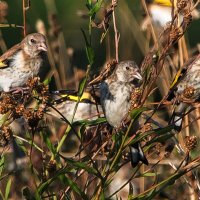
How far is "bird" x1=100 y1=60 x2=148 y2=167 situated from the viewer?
3461 mm

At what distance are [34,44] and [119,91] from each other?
2.72 feet

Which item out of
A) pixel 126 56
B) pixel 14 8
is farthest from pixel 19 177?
pixel 14 8

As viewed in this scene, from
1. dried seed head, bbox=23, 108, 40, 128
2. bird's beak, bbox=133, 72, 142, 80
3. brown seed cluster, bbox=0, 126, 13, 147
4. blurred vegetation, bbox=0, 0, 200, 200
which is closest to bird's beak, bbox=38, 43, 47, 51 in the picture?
A: blurred vegetation, bbox=0, 0, 200, 200

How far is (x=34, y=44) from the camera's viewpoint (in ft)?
13.8

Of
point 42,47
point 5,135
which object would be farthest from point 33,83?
point 42,47

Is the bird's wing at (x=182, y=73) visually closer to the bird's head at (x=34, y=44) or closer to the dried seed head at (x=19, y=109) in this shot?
the dried seed head at (x=19, y=109)

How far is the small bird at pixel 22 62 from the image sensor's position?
4109 millimetres

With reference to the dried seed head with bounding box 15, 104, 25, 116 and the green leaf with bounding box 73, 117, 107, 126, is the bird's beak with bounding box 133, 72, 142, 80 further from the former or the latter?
the dried seed head with bounding box 15, 104, 25, 116

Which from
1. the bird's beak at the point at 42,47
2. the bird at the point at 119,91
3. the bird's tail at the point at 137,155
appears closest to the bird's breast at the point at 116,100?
the bird at the point at 119,91

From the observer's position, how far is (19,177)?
4.06 metres

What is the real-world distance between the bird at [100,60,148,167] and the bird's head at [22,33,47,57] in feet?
1.94

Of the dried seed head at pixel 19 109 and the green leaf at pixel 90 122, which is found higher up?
the dried seed head at pixel 19 109

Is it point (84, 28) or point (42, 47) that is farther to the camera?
point (84, 28)

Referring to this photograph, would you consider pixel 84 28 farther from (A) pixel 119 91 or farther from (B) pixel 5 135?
(B) pixel 5 135
